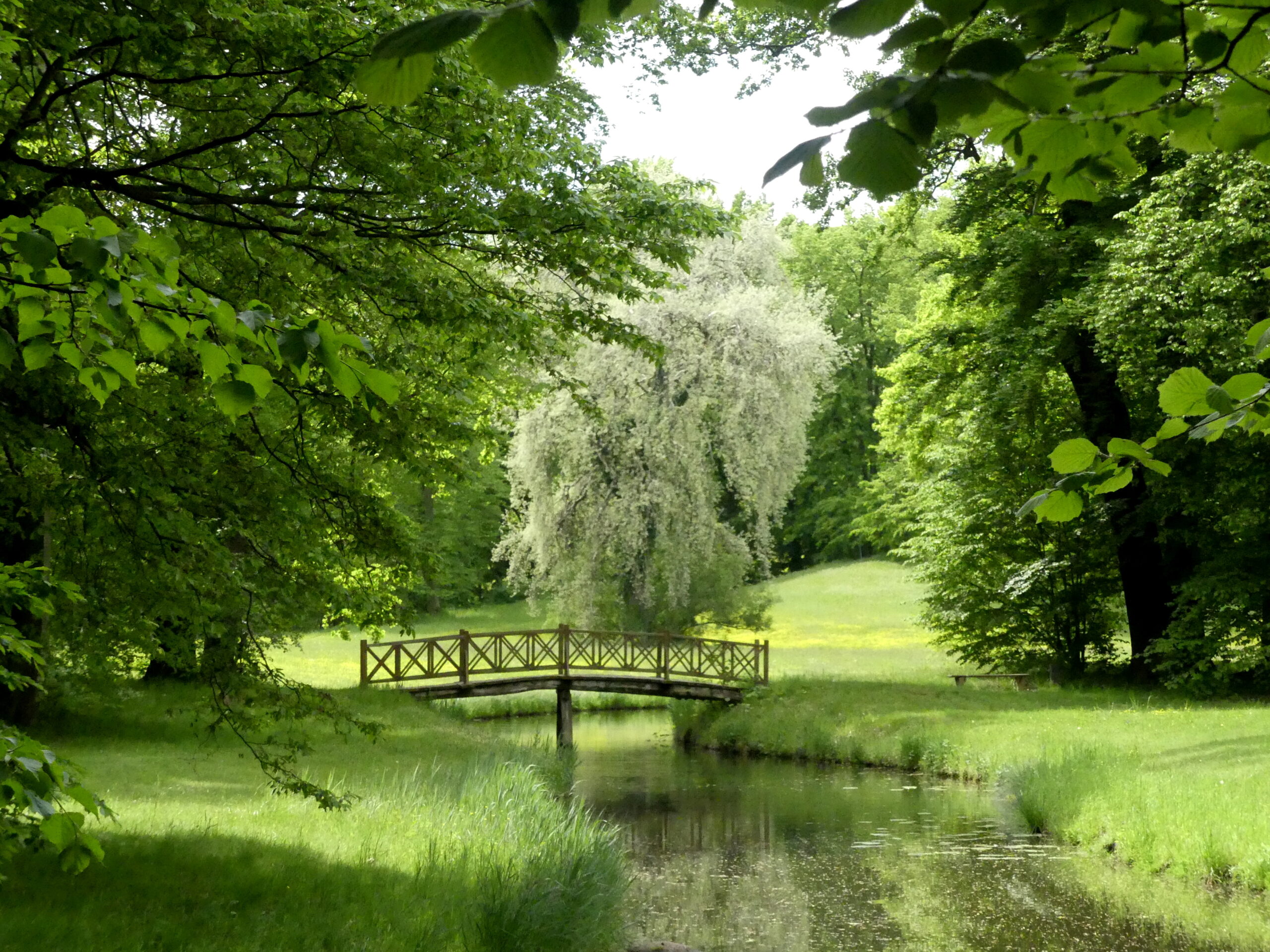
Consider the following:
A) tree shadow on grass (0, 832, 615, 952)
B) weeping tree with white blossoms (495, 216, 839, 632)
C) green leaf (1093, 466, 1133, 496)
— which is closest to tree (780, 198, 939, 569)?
weeping tree with white blossoms (495, 216, 839, 632)

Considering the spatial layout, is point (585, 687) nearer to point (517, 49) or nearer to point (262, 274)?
point (262, 274)

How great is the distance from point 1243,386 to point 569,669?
19.5 m

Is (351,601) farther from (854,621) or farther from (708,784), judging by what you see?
(854,621)

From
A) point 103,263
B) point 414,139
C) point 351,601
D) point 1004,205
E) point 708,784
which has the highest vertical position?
point 1004,205

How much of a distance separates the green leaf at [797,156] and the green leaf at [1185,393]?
129 centimetres

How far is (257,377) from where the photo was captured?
222cm

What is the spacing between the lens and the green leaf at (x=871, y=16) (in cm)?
124

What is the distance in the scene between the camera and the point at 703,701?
72.6ft

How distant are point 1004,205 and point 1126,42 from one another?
56.9ft

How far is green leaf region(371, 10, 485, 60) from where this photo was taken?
115 centimetres

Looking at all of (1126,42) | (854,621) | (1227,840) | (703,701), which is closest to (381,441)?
(1126,42)

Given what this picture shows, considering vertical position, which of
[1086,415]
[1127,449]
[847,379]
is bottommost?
[1127,449]

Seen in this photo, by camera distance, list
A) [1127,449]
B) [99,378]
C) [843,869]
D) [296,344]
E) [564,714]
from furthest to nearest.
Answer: [564,714] < [843,869] < [99,378] < [1127,449] < [296,344]

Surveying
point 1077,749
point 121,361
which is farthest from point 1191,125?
point 1077,749
